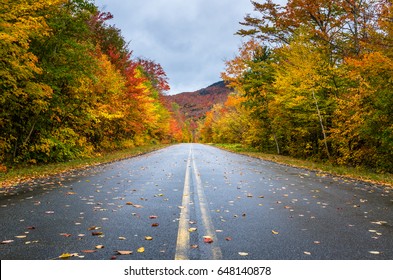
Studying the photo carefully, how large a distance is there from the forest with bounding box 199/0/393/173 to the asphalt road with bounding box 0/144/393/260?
653cm

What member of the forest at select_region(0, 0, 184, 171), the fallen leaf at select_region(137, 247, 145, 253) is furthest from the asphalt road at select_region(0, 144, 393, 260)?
the forest at select_region(0, 0, 184, 171)

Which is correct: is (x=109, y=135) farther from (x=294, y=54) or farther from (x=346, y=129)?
(x=346, y=129)

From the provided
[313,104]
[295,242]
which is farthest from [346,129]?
[295,242]

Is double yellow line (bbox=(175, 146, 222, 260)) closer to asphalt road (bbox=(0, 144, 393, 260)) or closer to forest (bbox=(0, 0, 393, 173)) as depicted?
asphalt road (bbox=(0, 144, 393, 260))

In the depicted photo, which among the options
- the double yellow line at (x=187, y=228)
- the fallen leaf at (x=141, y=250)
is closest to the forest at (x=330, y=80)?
the double yellow line at (x=187, y=228)

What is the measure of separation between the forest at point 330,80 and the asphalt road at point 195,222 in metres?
6.53

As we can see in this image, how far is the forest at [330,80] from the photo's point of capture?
14445 mm

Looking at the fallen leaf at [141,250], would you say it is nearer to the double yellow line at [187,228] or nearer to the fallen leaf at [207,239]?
the double yellow line at [187,228]

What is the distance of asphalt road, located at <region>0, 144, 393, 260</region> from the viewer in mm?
4238

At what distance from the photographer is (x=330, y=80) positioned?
67.4 ft

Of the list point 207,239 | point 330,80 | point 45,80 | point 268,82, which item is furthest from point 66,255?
point 268,82
